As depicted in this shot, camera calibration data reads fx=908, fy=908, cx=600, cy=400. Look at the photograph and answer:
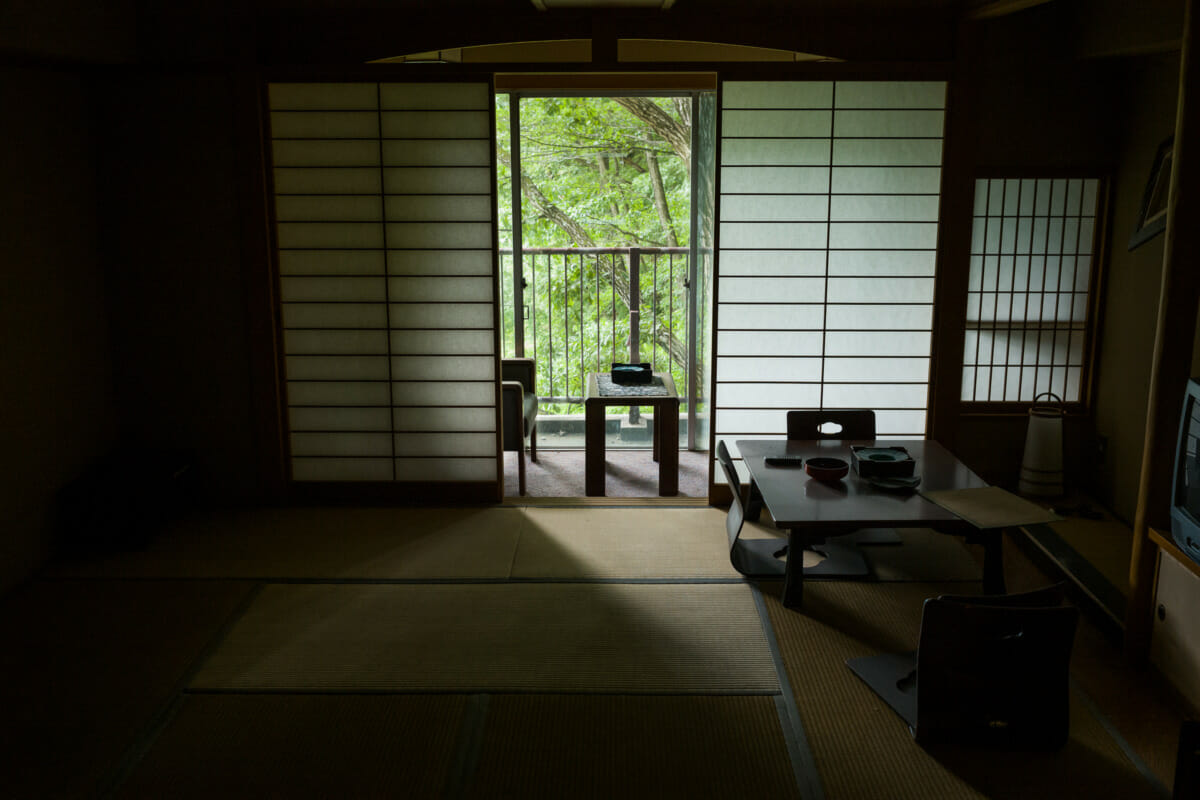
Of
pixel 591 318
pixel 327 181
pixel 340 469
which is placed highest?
pixel 327 181

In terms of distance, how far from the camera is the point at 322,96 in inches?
183

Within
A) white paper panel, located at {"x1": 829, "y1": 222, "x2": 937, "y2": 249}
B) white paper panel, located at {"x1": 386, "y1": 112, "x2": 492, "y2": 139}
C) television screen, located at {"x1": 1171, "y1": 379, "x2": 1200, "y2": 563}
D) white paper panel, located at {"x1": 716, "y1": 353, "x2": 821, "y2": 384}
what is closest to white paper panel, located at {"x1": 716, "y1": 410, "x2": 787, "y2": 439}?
white paper panel, located at {"x1": 716, "y1": 353, "x2": 821, "y2": 384}

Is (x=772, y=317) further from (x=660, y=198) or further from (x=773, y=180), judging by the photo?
(x=660, y=198)

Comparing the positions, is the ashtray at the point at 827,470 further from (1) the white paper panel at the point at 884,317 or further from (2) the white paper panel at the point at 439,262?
(2) the white paper panel at the point at 439,262

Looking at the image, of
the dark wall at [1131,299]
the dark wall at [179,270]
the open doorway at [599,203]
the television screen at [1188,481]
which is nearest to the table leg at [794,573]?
the television screen at [1188,481]

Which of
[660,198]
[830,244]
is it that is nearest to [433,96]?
[830,244]

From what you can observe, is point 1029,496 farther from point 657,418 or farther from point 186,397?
point 186,397

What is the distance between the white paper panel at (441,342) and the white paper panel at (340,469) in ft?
2.13

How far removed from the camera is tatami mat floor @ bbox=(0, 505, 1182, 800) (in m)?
2.64

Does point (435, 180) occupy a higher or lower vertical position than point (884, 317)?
higher

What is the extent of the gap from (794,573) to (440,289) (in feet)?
7.84

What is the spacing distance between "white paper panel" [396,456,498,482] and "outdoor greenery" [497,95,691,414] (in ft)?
9.97

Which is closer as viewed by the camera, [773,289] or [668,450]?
[773,289]

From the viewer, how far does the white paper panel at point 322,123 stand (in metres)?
4.68
